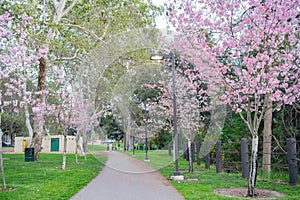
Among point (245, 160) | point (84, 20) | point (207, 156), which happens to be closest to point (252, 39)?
point (245, 160)

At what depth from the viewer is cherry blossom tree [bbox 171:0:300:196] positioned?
20.8 feet

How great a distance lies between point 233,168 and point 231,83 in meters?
6.73

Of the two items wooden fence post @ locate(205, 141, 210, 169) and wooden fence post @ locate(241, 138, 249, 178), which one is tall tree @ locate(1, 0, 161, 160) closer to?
wooden fence post @ locate(205, 141, 210, 169)

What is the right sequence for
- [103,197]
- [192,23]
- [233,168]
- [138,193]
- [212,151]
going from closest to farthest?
1. [103,197]
2. [138,193]
3. [192,23]
4. [233,168]
5. [212,151]

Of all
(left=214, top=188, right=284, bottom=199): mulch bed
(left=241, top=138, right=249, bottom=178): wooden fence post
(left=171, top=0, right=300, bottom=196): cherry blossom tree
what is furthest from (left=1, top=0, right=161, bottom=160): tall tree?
(left=214, top=188, right=284, bottom=199): mulch bed

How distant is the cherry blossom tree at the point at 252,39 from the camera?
20.8 feet

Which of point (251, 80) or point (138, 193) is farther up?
point (251, 80)

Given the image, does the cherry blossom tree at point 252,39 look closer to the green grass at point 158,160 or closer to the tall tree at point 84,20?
the tall tree at point 84,20

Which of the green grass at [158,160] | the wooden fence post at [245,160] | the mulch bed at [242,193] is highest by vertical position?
the wooden fence post at [245,160]

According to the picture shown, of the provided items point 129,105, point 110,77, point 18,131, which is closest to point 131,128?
point 129,105

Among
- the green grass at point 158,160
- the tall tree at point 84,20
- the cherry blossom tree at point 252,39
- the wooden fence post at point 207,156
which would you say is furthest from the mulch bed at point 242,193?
the tall tree at point 84,20

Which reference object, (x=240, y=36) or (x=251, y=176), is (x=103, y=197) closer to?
(x=251, y=176)

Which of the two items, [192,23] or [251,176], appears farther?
[192,23]

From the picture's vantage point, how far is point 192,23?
759cm
